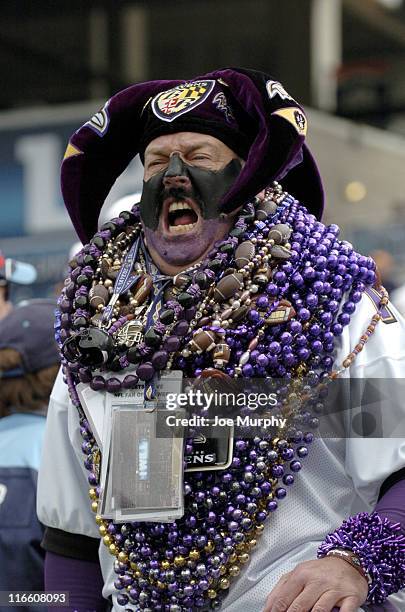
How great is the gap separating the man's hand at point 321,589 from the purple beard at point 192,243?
2.30ft

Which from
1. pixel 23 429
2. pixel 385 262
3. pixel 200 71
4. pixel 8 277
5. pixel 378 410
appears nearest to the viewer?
pixel 378 410

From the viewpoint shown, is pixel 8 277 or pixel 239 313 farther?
pixel 8 277

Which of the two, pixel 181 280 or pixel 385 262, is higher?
pixel 385 262

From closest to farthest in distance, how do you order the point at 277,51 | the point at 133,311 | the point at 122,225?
the point at 133,311 < the point at 122,225 < the point at 277,51

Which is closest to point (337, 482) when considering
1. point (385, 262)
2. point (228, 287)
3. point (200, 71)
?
point (228, 287)

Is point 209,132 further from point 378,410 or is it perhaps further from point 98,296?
point 378,410

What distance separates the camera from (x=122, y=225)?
254cm

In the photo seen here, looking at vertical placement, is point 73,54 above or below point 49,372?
above

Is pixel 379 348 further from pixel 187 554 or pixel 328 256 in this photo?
pixel 187 554

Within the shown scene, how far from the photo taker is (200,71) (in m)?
14.7

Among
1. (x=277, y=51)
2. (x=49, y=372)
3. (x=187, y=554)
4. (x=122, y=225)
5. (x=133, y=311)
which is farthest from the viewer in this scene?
(x=277, y=51)

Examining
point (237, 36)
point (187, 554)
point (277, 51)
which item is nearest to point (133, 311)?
point (187, 554)

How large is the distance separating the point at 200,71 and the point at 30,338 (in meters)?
11.9

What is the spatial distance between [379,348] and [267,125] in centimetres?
51
